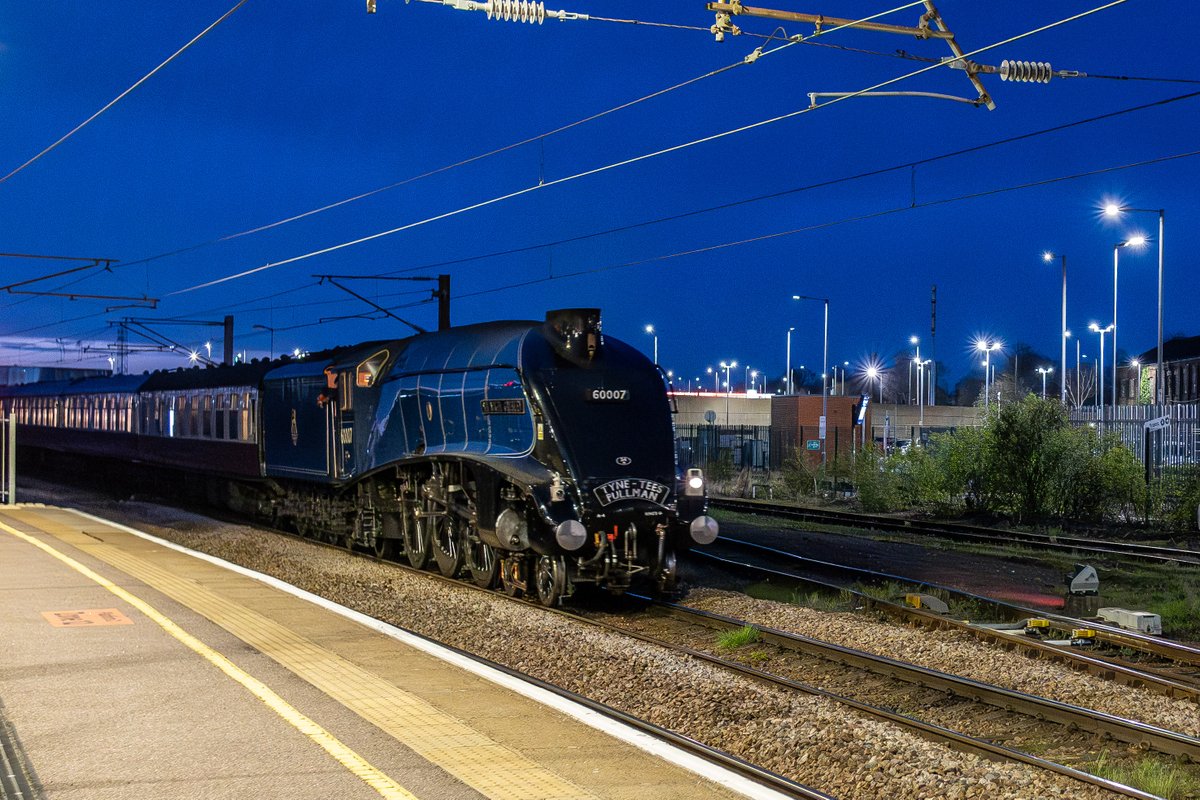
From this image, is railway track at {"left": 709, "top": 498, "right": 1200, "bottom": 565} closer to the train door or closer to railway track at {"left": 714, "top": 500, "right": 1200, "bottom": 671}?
railway track at {"left": 714, "top": 500, "right": 1200, "bottom": 671}

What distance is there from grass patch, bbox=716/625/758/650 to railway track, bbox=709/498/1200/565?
10.6 m

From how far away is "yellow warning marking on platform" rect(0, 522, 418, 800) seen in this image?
6.05m

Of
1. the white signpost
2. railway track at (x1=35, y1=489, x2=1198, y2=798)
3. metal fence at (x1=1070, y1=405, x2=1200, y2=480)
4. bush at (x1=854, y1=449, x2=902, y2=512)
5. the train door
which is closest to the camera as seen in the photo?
railway track at (x1=35, y1=489, x2=1198, y2=798)

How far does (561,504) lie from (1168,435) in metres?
19.4

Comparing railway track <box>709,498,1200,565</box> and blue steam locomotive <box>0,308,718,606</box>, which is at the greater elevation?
blue steam locomotive <box>0,308,718,606</box>

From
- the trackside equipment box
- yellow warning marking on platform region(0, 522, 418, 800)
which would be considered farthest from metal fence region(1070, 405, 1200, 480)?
yellow warning marking on platform region(0, 522, 418, 800)

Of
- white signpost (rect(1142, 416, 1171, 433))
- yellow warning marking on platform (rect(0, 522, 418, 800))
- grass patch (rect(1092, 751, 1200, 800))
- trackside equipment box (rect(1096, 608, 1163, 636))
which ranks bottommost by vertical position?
grass patch (rect(1092, 751, 1200, 800))

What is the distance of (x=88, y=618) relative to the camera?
11.0m

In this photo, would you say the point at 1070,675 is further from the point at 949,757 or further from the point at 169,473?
the point at 169,473

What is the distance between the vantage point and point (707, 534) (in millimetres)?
14047

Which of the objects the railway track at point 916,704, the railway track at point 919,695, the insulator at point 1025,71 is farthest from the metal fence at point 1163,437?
the railway track at point 916,704

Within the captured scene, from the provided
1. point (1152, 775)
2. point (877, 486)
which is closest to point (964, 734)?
point (1152, 775)

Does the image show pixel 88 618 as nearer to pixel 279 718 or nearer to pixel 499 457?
pixel 279 718

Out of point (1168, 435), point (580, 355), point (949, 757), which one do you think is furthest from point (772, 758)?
point (1168, 435)
